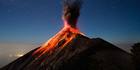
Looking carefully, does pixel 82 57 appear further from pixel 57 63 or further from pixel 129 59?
pixel 129 59

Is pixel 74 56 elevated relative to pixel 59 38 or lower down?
lower down

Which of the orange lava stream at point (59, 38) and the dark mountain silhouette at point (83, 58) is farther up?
the orange lava stream at point (59, 38)

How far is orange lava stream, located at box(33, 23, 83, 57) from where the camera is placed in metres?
81.8

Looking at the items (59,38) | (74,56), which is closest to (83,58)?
(74,56)

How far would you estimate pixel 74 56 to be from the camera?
6200 centimetres

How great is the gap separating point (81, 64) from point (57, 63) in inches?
270

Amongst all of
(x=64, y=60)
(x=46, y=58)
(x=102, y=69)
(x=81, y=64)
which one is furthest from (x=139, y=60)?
(x=46, y=58)

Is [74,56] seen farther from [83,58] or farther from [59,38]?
[59,38]

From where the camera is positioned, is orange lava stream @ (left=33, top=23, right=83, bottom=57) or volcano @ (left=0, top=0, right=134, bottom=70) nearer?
volcano @ (left=0, top=0, right=134, bottom=70)

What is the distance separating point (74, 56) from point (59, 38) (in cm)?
2539

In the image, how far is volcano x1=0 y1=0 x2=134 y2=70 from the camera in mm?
58812

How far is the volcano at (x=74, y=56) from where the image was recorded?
58.8 metres

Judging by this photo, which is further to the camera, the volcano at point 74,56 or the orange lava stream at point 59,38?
the orange lava stream at point 59,38

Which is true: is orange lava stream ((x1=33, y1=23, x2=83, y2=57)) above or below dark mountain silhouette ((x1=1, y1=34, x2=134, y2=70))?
above
